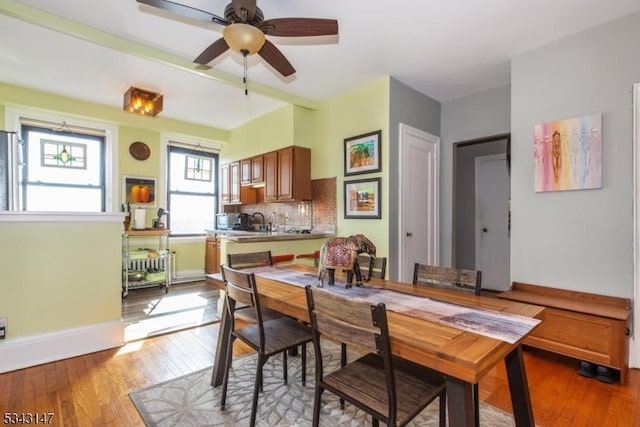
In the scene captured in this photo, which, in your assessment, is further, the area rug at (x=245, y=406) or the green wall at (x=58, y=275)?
the green wall at (x=58, y=275)

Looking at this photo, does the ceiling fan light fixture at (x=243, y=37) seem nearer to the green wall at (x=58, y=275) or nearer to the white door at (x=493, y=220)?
the green wall at (x=58, y=275)

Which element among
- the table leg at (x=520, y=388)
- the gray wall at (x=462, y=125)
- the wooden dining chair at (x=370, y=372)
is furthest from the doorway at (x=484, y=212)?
the wooden dining chair at (x=370, y=372)

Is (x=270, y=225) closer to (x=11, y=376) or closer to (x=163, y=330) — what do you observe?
(x=163, y=330)

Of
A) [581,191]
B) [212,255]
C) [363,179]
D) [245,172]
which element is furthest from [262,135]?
[581,191]

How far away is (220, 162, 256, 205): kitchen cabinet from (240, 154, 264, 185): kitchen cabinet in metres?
→ 0.11

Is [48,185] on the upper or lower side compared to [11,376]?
upper

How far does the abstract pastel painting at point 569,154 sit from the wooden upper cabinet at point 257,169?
3.57m

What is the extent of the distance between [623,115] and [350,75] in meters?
2.44

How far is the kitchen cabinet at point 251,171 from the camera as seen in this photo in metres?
4.84

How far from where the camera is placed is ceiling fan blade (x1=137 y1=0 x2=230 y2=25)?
1.80 meters

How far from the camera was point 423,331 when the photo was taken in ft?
3.78

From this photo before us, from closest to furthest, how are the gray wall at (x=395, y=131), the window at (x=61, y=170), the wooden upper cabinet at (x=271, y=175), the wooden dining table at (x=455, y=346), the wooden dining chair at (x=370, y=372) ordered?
the wooden dining table at (x=455, y=346) < the wooden dining chair at (x=370, y=372) < the gray wall at (x=395, y=131) < the window at (x=61, y=170) < the wooden upper cabinet at (x=271, y=175)

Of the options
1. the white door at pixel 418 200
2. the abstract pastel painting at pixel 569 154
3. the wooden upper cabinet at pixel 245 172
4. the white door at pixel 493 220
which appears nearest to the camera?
the abstract pastel painting at pixel 569 154

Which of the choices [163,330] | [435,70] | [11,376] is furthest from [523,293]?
[11,376]
